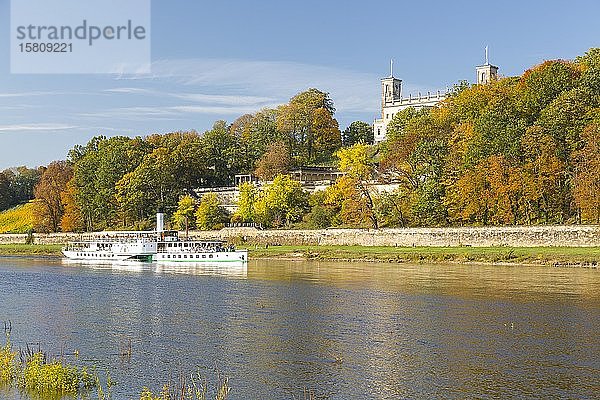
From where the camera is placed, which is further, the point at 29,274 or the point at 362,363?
the point at 29,274

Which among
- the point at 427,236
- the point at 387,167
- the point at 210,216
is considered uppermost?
the point at 387,167

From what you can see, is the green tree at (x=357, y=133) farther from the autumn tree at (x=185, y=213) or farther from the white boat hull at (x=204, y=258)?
the white boat hull at (x=204, y=258)

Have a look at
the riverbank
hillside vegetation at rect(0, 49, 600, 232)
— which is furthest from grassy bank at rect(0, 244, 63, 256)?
the riverbank

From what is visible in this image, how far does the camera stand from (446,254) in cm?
5550

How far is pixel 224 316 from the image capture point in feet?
94.0

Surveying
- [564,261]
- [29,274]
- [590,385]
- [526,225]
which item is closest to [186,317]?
[590,385]

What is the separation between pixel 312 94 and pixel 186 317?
8185 cm

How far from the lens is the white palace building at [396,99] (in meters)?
115

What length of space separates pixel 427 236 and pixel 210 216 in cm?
2884

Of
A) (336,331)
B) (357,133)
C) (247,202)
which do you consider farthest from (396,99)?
(336,331)

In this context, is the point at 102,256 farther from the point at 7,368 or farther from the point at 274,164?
the point at 7,368

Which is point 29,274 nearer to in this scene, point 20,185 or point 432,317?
point 432,317

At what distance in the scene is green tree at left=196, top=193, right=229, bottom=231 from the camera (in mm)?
82875

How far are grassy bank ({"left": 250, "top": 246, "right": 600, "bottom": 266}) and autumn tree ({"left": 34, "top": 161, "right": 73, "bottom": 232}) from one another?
143 feet
